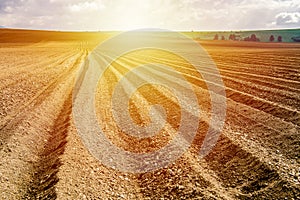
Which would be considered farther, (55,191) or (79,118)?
(79,118)

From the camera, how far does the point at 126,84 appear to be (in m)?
17.3

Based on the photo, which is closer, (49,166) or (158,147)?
(49,166)

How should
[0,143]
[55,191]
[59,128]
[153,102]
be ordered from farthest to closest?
[153,102] < [59,128] < [0,143] < [55,191]

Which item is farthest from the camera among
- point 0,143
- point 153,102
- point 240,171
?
point 153,102

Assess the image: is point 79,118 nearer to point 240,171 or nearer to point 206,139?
point 206,139

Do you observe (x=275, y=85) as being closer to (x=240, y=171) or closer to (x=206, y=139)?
(x=206, y=139)

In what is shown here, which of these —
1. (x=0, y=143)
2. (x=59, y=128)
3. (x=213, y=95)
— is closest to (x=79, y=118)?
(x=59, y=128)

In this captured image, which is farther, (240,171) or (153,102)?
(153,102)

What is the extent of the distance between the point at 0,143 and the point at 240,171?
22.2 feet

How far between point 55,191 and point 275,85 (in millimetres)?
12308

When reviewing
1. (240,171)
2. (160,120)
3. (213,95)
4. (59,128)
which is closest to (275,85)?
(213,95)

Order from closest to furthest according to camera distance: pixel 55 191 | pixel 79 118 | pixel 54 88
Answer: pixel 55 191 → pixel 79 118 → pixel 54 88

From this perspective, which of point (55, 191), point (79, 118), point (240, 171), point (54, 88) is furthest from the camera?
point (54, 88)

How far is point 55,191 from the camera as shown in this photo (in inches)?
231
